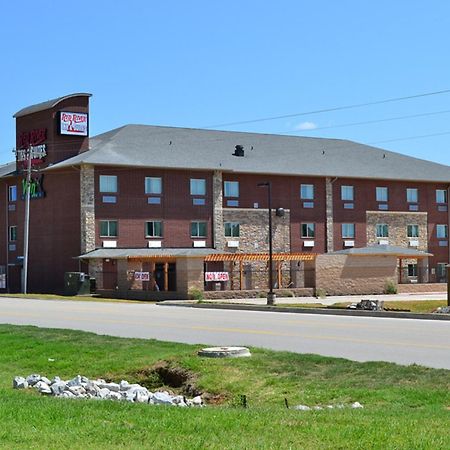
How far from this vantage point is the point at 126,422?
9.09 metres

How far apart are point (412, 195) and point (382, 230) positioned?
4.30 m

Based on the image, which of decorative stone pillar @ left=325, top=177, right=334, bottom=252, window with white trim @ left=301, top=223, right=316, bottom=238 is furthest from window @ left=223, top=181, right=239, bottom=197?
decorative stone pillar @ left=325, top=177, right=334, bottom=252

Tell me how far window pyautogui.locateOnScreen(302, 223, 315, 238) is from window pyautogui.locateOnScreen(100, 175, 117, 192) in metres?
15.8

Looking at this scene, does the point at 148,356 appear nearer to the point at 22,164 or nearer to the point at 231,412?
the point at 231,412

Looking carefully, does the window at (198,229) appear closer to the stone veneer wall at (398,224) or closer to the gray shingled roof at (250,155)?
the gray shingled roof at (250,155)

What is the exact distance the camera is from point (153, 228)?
63.8m

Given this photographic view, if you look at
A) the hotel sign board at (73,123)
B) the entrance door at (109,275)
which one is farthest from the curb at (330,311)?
the hotel sign board at (73,123)

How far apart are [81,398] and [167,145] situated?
5635cm

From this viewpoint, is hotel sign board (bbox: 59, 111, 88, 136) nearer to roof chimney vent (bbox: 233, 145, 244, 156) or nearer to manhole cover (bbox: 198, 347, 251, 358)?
roof chimney vent (bbox: 233, 145, 244, 156)

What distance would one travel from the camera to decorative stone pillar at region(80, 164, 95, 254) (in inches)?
2413

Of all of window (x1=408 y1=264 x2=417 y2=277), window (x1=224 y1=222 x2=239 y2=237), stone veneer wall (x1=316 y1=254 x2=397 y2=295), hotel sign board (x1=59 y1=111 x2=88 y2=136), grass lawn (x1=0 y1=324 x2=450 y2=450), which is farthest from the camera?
window (x1=408 y1=264 x2=417 y2=277)

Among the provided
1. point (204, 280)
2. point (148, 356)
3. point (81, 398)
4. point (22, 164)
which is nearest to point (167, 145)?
point (22, 164)

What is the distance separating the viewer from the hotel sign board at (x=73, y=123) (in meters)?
63.2

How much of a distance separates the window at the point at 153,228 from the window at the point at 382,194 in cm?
1957
